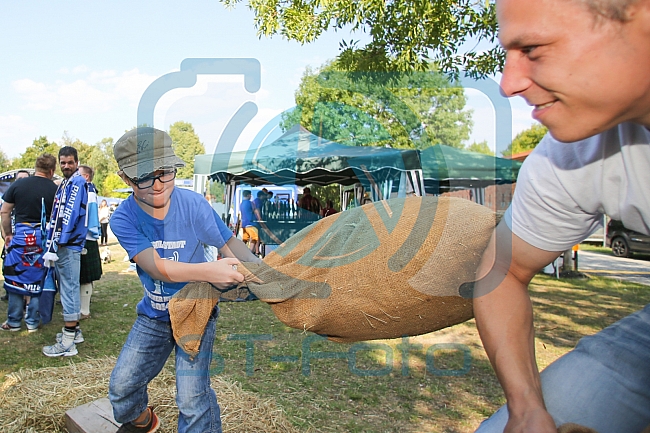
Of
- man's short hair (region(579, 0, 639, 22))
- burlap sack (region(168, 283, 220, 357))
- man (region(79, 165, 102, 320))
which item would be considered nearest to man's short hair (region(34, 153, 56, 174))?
man (region(79, 165, 102, 320))

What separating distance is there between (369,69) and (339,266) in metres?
5.39

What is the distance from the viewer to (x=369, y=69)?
662cm

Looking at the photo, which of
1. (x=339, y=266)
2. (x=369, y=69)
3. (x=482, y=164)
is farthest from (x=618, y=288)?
(x=339, y=266)

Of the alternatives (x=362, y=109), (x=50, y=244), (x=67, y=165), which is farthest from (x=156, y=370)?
(x=362, y=109)

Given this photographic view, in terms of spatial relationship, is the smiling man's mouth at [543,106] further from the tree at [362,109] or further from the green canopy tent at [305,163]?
the green canopy tent at [305,163]

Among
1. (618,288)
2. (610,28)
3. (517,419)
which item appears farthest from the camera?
(618,288)

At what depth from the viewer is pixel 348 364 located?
4590 millimetres

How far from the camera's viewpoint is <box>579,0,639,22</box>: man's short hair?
79 centimetres

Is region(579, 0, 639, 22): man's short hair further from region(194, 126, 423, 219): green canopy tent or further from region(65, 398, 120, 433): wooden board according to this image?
region(194, 126, 423, 219): green canopy tent

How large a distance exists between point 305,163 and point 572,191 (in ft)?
28.2

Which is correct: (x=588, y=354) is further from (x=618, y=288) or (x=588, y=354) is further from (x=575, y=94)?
(x=618, y=288)

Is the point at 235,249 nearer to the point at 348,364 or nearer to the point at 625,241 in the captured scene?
the point at 348,364

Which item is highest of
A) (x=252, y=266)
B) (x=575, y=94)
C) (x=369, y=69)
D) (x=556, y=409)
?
(x=369, y=69)

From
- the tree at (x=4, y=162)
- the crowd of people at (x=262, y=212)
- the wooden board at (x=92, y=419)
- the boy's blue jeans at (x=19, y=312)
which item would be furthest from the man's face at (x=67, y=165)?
the tree at (x=4, y=162)
